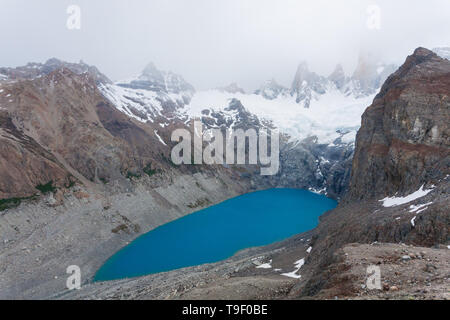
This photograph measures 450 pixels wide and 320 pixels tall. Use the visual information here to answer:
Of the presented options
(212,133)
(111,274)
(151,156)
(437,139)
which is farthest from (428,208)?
(212,133)

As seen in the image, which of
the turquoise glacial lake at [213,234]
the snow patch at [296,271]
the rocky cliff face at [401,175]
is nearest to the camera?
the rocky cliff face at [401,175]

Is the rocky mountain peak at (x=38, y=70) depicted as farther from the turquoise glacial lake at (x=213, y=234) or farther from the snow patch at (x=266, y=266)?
the snow patch at (x=266, y=266)

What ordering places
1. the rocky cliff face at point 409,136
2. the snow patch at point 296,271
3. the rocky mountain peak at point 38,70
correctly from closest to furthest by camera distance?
the snow patch at point 296,271
the rocky cliff face at point 409,136
the rocky mountain peak at point 38,70

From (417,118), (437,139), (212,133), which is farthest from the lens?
(212,133)

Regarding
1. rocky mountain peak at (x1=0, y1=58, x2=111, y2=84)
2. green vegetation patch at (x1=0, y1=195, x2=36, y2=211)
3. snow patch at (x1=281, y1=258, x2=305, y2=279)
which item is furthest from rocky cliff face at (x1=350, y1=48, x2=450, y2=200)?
rocky mountain peak at (x1=0, y1=58, x2=111, y2=84)

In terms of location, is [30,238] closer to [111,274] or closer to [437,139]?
[111,274]

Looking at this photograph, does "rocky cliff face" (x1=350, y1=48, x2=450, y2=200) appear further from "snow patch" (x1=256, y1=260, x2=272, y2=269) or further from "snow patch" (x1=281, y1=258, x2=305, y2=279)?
"snow patch" (x1=256, y1=260, x2=272, y2=269)

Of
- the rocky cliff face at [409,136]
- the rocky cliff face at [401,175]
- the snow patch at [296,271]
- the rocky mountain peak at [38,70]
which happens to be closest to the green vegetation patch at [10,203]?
the snow patch at [296,271]

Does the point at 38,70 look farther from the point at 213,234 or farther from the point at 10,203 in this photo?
the point at 213,234
